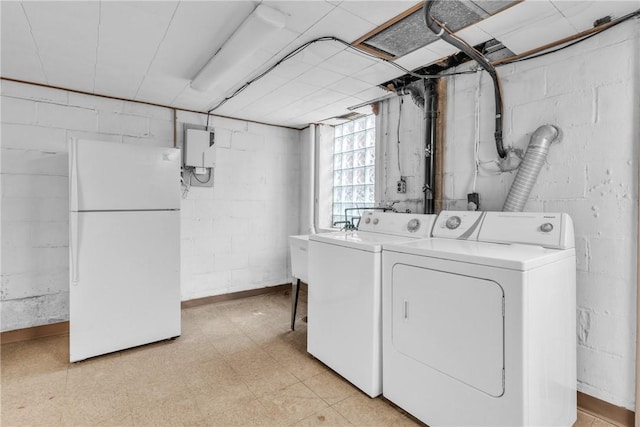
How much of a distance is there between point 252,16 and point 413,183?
1.83 m

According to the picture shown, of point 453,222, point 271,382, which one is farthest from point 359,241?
point 271,382

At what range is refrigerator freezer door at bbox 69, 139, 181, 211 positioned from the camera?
2.39m

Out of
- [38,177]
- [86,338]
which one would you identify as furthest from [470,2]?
[38,177]

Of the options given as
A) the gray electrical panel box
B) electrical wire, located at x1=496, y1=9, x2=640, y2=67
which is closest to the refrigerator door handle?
the gray electrical panel box

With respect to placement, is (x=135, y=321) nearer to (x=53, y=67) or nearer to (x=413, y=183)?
(x=53, y=67)

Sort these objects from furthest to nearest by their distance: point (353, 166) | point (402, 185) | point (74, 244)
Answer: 1. point (353, 166)
2. point (402, 185)
3. point (74, 244)

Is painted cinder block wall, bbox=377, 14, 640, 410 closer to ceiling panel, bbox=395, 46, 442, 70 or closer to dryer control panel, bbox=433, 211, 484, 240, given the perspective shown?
dryer control panel, bbox=433, 211, 484, 240

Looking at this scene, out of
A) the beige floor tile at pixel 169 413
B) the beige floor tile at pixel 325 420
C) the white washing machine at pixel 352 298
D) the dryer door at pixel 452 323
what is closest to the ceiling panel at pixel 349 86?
the white washing machine at pixel 352 298

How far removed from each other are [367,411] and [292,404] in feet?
1.47

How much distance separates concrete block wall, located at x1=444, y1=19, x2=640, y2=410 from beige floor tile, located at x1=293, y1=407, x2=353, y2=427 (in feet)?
4.57

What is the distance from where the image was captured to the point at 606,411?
1.76 meters

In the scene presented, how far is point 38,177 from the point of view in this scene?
2.85 meters

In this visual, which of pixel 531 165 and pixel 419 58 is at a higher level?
pixel 419 58

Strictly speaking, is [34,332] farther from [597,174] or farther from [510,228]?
[597,174]
